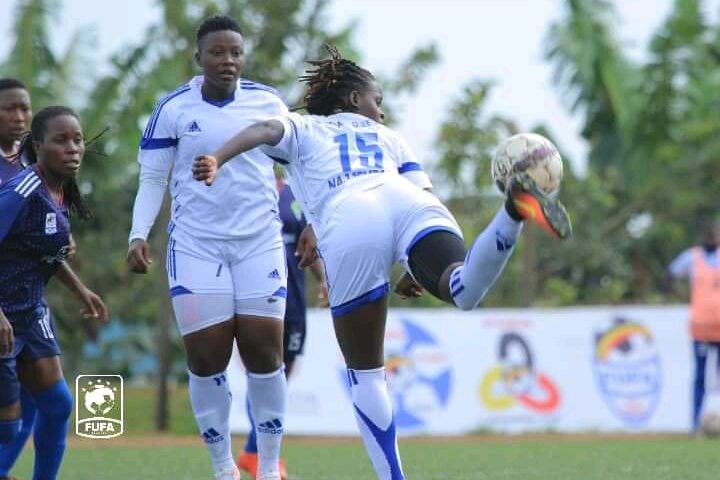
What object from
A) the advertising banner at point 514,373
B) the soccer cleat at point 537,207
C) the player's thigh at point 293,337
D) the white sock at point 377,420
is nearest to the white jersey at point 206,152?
the white sock at point 377,420

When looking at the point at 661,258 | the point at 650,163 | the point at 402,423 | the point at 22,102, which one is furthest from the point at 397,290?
the point at 661,258

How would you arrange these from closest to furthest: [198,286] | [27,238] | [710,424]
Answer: [27,238]
[198,286]
[710,424]

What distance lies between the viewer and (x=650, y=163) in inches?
973

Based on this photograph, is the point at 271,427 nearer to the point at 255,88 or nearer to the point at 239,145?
the point at 255,88

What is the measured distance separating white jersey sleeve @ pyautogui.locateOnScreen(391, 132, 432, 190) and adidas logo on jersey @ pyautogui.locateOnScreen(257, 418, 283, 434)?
1688 mm

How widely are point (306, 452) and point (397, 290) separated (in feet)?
20.6

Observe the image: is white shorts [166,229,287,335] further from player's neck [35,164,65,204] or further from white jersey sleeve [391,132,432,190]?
white jersey sleeve [391,132,432,190]

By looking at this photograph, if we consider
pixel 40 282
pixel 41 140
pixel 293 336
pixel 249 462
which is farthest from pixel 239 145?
pixel 293 336

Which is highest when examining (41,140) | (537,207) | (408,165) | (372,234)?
(41,140)

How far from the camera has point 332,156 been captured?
664 centimetres

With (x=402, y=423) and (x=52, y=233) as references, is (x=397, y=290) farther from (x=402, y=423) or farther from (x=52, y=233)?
(x=402, y=423)

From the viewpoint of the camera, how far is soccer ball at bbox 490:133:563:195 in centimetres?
562

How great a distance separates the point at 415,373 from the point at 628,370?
257 cm

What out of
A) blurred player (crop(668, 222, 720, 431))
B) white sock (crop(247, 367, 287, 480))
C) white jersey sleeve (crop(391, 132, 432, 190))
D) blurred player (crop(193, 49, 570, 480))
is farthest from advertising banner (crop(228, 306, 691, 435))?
blurred player (crop(193, 49, 570, 480))
